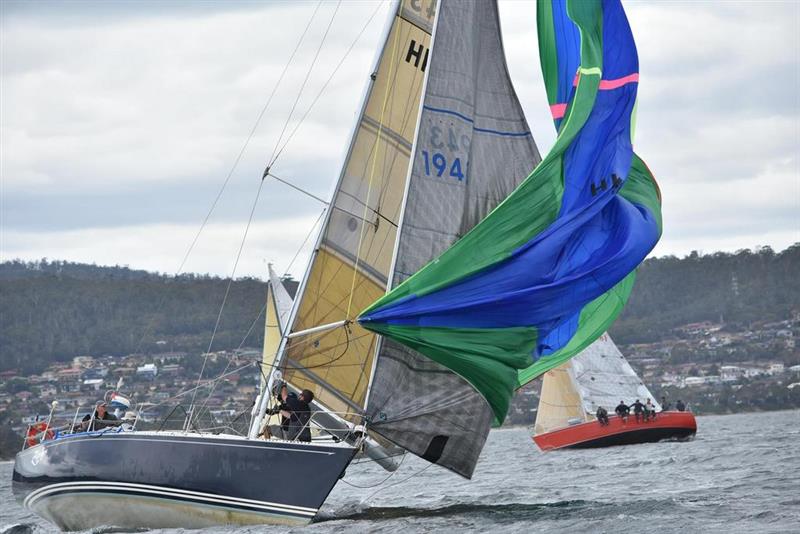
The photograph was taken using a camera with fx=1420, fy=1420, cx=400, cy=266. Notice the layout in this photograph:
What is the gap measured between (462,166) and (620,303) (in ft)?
12.0

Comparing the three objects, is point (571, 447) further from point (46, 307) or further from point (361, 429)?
point (46, 307)

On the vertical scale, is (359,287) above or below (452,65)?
below

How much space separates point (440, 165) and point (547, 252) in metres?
2.13

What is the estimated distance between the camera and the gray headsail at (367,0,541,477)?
18.8 meters

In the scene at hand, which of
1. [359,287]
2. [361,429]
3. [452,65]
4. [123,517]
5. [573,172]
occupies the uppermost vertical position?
[452,65]

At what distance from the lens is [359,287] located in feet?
67.7

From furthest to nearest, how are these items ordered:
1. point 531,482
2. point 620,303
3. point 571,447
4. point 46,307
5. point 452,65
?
1. point 46,307
2. point 571,447
3. point 531,482
4. point 620,303
5. point 452,65

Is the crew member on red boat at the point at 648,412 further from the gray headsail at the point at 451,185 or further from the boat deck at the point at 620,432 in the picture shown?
the gray headsail at the point at 451,185

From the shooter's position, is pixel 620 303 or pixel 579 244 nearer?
pixel 579 244

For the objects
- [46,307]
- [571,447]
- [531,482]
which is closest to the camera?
[531,482]

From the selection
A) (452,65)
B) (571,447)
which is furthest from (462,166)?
(571,447)

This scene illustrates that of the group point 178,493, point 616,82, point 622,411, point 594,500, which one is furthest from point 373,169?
point 622,411

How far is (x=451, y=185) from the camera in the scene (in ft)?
64.3

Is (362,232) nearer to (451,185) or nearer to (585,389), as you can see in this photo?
(451,185)
